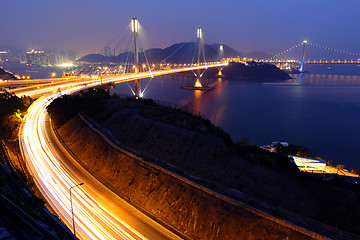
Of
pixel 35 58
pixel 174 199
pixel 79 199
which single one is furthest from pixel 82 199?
pixel 35 58

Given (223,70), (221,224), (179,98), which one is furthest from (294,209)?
(223,70)

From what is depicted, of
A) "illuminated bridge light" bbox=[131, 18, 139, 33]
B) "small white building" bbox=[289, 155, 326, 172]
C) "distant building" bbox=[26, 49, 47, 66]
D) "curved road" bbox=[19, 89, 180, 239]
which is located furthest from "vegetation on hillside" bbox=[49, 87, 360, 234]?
"distant building" bbox=[26, 49, 47, 66]

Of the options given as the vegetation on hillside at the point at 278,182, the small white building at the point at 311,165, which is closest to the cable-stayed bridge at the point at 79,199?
the vegetation on hillside at the point at 278,182

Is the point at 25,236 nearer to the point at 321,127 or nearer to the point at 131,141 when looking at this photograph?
the point at 131,141

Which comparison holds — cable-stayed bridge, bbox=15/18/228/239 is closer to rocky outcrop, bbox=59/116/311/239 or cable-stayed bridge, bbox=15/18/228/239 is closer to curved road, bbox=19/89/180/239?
curved road, bbox=19/89/180/239

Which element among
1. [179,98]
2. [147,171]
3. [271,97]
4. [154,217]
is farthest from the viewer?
[271,97]
